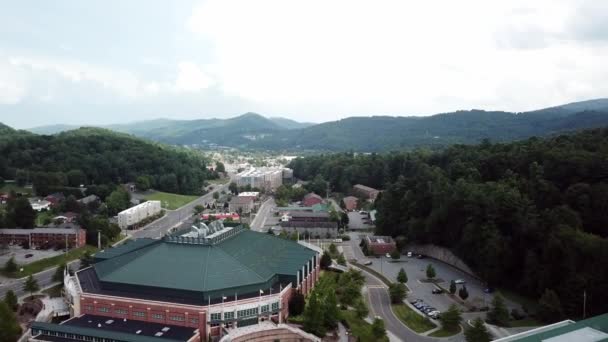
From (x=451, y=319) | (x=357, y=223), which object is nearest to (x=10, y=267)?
(x=451, y=319)

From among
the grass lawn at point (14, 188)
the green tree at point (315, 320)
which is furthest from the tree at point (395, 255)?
the grass lawn at point (14, 188)

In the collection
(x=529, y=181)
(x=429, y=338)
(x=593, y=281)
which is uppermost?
(x=529, y=181)

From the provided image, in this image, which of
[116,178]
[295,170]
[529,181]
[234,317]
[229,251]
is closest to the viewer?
[234,317]

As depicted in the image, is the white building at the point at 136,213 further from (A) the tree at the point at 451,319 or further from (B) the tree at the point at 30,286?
(A) the tree at the point at 451,319

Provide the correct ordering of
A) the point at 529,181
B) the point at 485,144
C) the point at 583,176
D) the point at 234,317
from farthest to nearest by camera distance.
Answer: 1. the point at 485,144
2. the point at 529,181
3. the point at 583,176
4. the point at 234,317

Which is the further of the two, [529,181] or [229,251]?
[529,181]

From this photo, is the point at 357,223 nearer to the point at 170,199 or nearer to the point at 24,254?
the point at 170,199

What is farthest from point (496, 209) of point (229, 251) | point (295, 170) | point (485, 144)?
point (295, 170)

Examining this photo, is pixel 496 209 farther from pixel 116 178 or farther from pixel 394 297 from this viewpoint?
pixel 116 178
